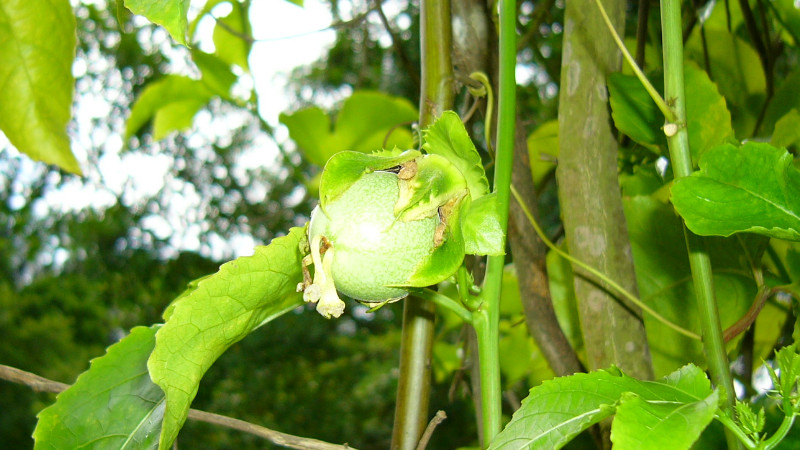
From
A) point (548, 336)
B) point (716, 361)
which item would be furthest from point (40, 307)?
point (716, 361)

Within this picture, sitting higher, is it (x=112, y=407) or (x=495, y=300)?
(x=495, y=300)

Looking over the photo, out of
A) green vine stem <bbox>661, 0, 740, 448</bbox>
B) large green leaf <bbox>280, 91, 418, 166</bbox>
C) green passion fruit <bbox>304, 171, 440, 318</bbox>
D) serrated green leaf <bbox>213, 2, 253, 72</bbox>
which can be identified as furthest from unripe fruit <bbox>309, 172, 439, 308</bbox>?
serrated green leaf <bbox>213, 2, 253, 72</bbox>

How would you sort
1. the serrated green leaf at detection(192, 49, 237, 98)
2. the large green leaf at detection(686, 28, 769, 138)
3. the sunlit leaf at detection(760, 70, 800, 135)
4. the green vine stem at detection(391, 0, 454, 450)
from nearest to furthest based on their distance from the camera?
1. the green vine stem at detection(391, 0, 454, 450)
2. the sunlit leaf at detection(760, 70, 800, 135)
3. the large green leaf at detection(686, 28, 769, 138)
4. the serrated green leaf at detection(192, 49, 237, 98)

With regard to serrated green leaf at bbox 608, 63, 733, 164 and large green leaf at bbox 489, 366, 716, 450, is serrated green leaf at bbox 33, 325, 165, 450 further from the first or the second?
serrated green leaf at bbox 608, 63, 733, 164

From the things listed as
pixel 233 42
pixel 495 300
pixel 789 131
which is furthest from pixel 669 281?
pixel 233 42

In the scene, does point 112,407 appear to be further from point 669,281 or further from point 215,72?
point 215,72

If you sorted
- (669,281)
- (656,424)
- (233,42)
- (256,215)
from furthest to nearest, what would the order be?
(256,215) → (233,42) → (669,281) → (656,424)
